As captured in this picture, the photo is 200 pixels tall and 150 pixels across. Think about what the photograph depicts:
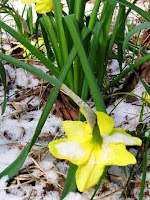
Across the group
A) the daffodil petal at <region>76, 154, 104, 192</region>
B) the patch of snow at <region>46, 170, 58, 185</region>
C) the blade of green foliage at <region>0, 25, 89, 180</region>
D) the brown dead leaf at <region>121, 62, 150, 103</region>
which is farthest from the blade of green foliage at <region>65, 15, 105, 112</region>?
the brown dead leaf at <region>121, 62, 150, 103</region>

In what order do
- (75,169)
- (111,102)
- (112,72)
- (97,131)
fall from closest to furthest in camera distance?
(97,131) < (75,169) < (111,102) < (112,72)

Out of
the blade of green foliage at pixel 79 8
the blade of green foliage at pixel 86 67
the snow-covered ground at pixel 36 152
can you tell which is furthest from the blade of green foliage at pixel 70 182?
the blade of green foliage at pixel 79 8

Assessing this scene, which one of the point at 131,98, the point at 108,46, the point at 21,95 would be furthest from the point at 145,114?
the point at 21,95

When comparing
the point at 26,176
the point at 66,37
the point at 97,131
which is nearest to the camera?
the point at 97,131

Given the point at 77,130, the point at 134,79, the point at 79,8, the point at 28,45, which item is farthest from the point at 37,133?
the point at 134,79

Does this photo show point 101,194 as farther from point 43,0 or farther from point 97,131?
point 43,0

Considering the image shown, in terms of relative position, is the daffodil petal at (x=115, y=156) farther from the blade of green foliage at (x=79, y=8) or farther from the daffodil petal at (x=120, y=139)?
the blade of green foliage at (x=79, y=8)

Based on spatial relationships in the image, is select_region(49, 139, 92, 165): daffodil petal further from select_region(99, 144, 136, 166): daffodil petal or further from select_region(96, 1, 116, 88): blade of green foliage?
select_region(96, 1, 116, 88): blade of green foliage

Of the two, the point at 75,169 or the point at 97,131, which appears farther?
the point at 75,169
